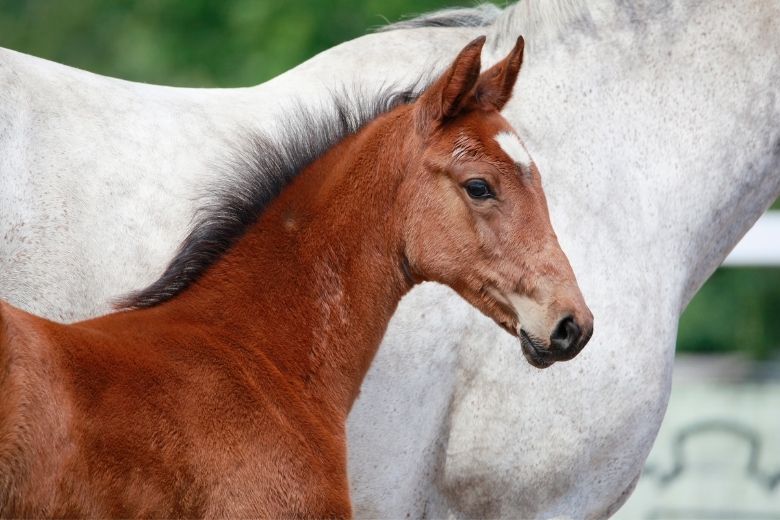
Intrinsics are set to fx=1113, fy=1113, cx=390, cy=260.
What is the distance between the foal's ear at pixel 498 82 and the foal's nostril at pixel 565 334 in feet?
2.22

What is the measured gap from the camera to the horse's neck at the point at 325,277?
3160 millimetres

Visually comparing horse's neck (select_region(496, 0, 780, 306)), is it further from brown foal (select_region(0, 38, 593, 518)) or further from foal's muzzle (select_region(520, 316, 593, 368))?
foal's muzzle (select_region(520, 316, 593, 368))

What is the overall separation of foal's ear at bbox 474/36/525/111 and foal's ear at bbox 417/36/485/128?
0.28 ft

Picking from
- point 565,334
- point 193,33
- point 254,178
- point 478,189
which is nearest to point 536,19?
point 478,189

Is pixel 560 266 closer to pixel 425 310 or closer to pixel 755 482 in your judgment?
pixel 425 310

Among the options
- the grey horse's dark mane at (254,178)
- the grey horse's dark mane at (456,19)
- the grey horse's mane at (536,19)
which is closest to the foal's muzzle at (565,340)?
the grey horse's dark mane at (254,178)

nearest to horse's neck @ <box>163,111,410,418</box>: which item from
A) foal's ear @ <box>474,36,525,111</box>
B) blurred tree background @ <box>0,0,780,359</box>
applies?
foal's ear @ <box>474,36,525,111</box>

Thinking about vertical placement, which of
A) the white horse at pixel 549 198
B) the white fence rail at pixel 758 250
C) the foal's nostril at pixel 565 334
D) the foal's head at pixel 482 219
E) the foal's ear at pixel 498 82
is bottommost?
the white fence rail at pixel 758 250

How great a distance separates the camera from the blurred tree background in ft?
45.3

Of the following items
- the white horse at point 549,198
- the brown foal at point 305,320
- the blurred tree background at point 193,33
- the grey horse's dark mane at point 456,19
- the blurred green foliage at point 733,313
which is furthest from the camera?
the blurred tree background at point 193,33

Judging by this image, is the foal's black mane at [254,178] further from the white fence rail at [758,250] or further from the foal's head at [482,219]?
the white fence rail at [758,250]

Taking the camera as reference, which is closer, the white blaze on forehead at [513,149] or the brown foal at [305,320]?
the brown foal at [305,320]

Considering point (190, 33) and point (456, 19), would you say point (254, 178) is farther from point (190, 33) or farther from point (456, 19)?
point (190, 33)

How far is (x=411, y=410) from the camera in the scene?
380cm
